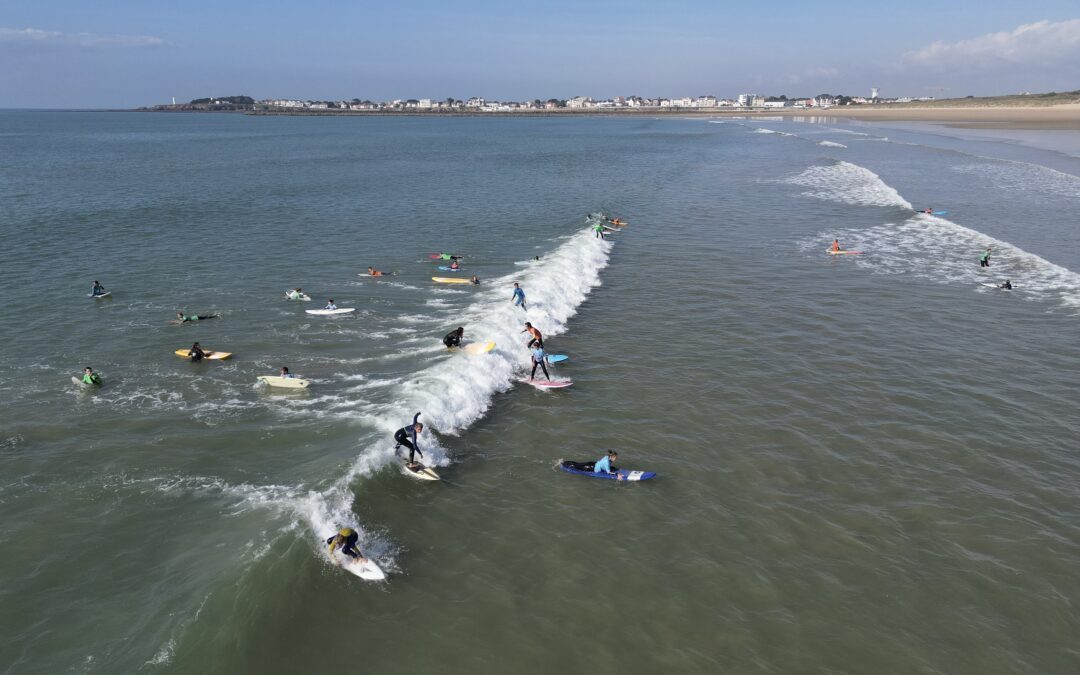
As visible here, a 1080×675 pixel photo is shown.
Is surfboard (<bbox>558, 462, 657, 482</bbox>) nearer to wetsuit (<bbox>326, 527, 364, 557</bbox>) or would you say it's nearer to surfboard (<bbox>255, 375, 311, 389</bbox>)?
wetsuit (<bbox>326, 527, 364, 557</bbox>)

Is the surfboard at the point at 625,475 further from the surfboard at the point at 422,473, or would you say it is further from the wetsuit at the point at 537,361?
the wetsuit at the point at 537,361

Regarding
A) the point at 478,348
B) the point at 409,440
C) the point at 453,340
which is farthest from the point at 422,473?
the point at 453,340

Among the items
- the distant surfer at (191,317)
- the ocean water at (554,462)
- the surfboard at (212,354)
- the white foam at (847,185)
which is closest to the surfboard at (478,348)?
the ocean water at (554,462)

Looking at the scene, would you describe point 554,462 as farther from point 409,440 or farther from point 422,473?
point 409,440

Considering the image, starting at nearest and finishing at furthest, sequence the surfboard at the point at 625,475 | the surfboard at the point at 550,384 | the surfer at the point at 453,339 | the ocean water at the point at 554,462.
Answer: the ocean water at the point at 554,462, the surfboard at the point at 625,475, the surfboard at the point at 550,384, the surfer at the point at 453,339

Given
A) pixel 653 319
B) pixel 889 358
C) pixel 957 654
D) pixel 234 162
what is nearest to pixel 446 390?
pixel 653 319

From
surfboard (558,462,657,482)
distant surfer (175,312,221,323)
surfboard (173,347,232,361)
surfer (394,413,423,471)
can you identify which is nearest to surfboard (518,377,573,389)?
surfboard (558,462,657,482)
